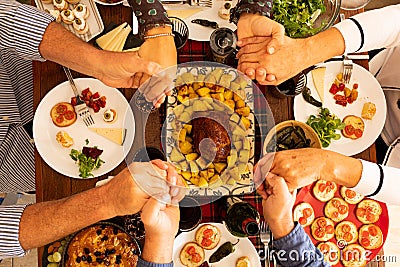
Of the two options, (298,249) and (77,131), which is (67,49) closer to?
(77,131)

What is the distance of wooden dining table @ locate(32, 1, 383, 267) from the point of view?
1497mm

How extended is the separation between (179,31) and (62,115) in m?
0.47

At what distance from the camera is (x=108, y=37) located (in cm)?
160

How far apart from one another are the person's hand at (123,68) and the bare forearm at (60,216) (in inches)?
13.1

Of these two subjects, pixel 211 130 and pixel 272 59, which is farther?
pixel 272 59

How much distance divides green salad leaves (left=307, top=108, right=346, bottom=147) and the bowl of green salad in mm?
286

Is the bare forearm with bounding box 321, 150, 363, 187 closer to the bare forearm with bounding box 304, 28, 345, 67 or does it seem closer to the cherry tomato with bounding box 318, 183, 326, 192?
the cherry tomato with bounding box 318, 183, 326, 192

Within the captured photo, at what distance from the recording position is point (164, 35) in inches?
56.4

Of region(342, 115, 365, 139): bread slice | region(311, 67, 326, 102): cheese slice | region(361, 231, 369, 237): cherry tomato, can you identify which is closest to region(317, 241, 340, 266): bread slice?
region(361, 231, 369, 237): cherry tomato

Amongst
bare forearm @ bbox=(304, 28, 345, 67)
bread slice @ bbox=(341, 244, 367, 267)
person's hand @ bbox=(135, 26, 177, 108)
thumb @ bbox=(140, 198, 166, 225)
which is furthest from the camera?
bread slice @ bbox=(341, 244, 367, 267)

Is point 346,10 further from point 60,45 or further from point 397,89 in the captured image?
point 60,45

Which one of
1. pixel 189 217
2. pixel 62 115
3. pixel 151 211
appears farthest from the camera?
pixel 62 115

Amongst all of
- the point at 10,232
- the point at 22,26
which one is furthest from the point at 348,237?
the point at 22,26

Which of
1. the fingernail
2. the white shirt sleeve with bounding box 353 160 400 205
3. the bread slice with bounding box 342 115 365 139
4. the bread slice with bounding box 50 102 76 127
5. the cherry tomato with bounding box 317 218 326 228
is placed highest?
the fingernail
